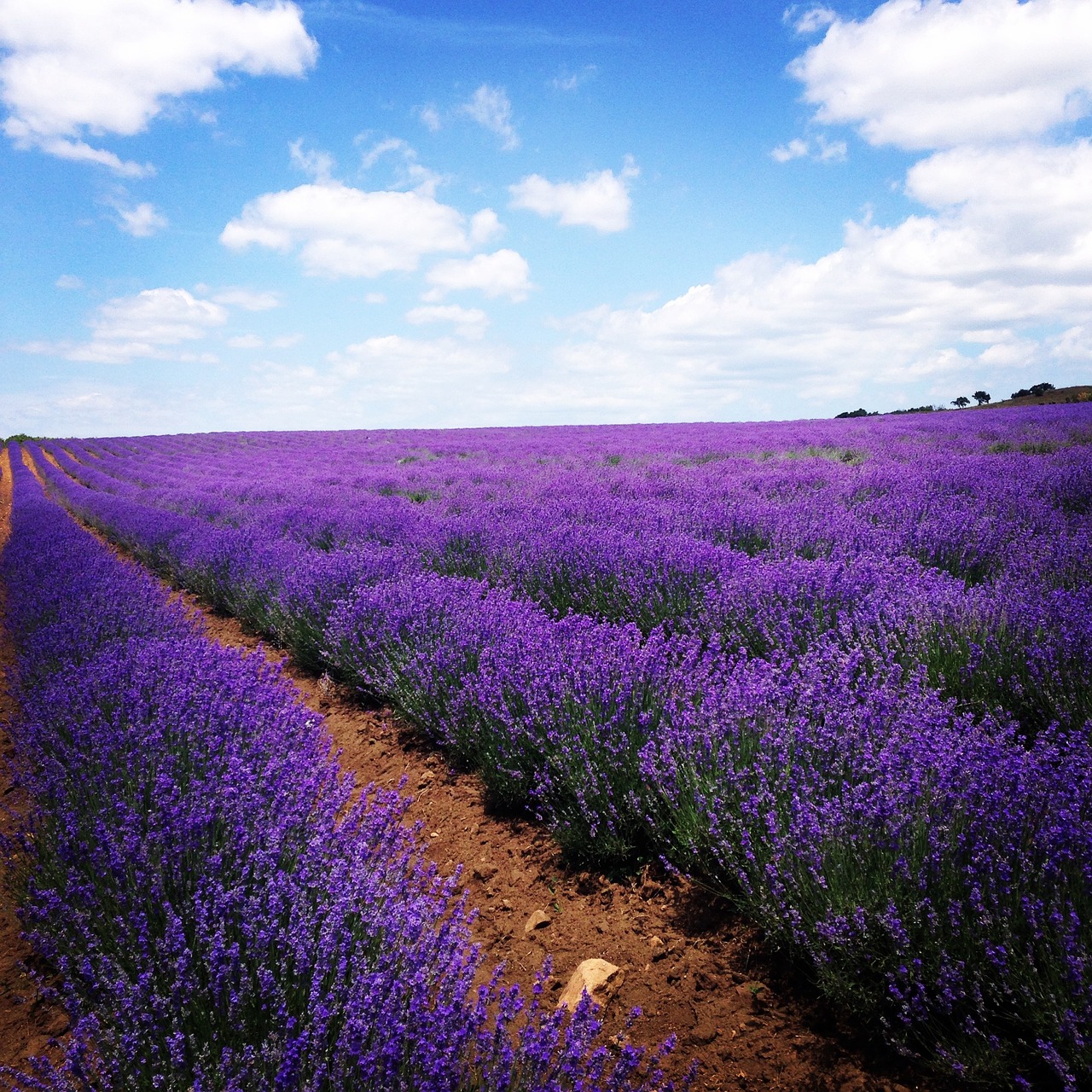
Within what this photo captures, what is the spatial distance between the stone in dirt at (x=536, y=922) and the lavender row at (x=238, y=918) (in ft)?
0.75

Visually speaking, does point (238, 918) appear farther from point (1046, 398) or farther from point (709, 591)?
point (1046, 398)

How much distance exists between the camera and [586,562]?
449cm

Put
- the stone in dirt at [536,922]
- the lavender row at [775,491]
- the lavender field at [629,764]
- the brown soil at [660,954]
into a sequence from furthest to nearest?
the lavender row at [775,491], the stone in dirt at [536,922], the brown soil at [660,954], the lavender field at [629,764]

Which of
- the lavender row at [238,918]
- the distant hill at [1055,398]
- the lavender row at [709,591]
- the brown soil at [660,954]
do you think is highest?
the distant hill at [1055,398]

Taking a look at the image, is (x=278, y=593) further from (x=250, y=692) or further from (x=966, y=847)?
(x=966, y=847)

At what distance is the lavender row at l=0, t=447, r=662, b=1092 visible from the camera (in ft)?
4.34

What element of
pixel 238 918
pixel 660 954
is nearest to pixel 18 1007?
pixel 238 918

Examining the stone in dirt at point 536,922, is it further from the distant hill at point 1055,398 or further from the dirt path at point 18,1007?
the distant hill at point 1055,398

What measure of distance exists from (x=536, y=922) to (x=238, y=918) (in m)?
0.93

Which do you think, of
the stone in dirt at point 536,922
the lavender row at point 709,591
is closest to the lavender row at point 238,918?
the stone in dirt at point 536,922

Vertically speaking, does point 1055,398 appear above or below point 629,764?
above

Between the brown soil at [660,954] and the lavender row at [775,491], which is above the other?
the lavender row at [775,491]

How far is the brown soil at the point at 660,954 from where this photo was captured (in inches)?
63.5

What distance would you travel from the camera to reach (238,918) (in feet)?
5.81
